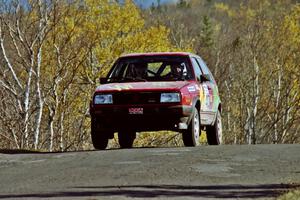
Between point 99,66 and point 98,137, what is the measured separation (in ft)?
73.2

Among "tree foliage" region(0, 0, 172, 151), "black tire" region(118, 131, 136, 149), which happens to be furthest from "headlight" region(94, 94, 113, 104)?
"tree foliage" region(0, 0, 172, 151)

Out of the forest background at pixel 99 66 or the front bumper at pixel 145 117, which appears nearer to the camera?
the front bumper at pixel 145 117

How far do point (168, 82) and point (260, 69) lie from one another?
34864 mm

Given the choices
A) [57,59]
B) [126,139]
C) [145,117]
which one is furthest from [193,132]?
[57,59]

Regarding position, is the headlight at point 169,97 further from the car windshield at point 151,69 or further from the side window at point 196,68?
the side window at point 196,68

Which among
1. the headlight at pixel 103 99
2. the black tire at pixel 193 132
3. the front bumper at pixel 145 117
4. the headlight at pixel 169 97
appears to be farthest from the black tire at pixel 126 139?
the headlight at pixel 169 97

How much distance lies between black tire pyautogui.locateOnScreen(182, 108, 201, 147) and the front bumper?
22 centimetres

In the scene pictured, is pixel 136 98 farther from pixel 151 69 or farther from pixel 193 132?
pixel 151 69

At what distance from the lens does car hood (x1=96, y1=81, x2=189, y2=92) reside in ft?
43.6

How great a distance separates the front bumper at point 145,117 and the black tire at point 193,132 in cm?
22

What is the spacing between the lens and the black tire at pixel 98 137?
13.5 meters

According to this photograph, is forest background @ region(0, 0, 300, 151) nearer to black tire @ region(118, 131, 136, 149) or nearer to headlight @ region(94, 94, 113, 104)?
black tire @ region(118, 131, 136, 149)

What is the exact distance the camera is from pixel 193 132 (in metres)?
13.6

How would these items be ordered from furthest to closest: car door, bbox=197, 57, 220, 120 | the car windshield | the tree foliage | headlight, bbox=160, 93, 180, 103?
the tree foliage
car door, bbox=197, 57, 220, 120
the car windshield
headlight, bbox=160, 93, 180, 103
